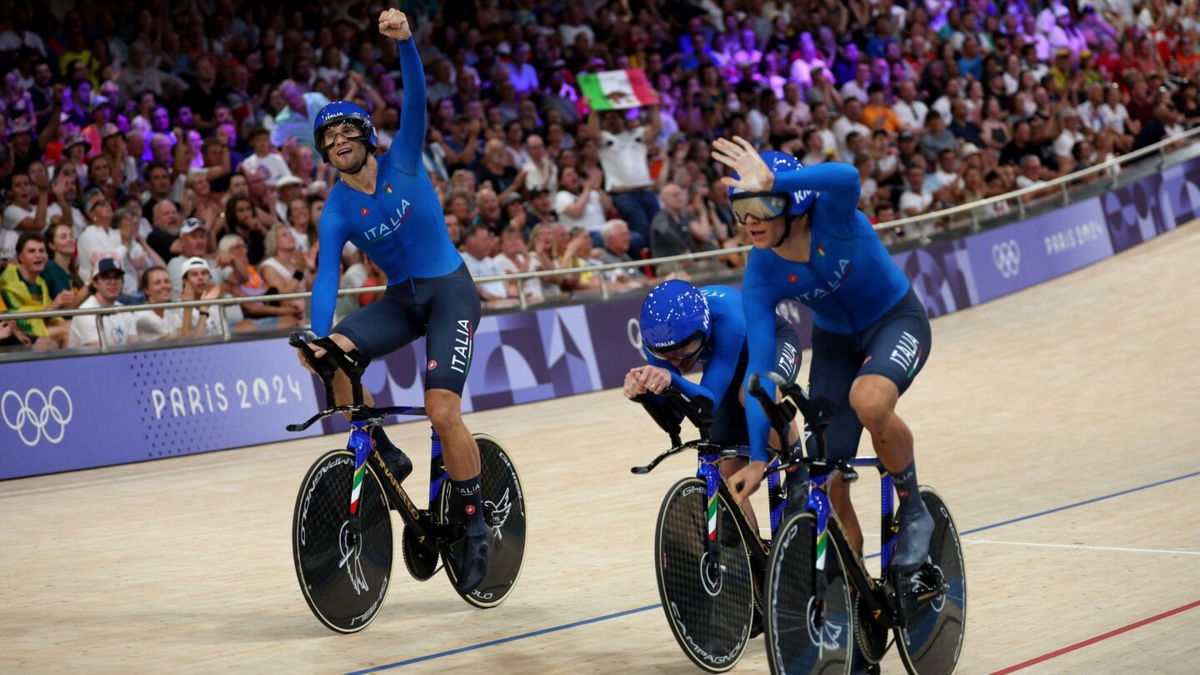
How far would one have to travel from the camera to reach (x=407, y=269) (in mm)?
6027

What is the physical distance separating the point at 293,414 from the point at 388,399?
0.79 m

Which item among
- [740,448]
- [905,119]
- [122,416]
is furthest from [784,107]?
[740,448]

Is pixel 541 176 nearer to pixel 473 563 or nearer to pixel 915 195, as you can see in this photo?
pixel 915 195

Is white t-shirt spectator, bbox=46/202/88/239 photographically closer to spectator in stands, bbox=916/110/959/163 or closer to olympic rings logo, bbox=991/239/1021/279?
olympic rings logo, bbox=991/239/1021/279

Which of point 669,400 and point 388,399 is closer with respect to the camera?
point 669,400

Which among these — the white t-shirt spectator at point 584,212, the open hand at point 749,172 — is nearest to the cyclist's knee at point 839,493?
the open hand at point 749,172

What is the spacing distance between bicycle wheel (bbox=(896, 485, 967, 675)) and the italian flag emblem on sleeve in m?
10.6

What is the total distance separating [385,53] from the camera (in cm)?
1478

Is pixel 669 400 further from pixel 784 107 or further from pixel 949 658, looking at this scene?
pixel 784 107

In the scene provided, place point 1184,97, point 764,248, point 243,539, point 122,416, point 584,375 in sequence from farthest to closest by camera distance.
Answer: point 1184,97 → point 584,375 → point 122,416 → point 243,539 → point 764,248

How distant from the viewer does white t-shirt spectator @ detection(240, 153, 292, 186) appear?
12023mm

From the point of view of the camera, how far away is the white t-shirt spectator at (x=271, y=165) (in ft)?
39.4

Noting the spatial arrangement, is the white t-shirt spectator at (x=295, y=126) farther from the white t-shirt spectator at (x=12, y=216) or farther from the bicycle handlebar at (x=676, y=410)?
the bicycle handlebar at (x=676, y=410)

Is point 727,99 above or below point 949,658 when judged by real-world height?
above
